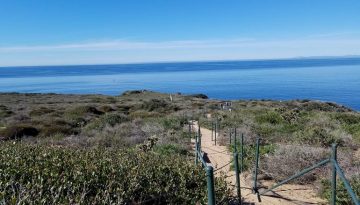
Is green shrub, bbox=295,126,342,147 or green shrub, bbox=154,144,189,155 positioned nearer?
green shrub, bbox=154,144,189,155

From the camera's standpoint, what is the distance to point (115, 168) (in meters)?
7.45

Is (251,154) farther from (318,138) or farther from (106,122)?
(106,122)

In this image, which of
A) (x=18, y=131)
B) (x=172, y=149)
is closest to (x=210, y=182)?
(x=172, y=149)

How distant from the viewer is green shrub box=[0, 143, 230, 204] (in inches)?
245

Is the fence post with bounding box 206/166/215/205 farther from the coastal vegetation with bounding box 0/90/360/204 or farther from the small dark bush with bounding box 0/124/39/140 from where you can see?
the small dark bush with bounding box 0/124/39/140

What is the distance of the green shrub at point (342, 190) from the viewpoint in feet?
29.0

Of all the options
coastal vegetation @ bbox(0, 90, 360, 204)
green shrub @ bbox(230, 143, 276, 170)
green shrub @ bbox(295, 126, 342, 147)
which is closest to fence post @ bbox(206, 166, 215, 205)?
coastal vegetation @ bbox(0, 90, 360, 204)

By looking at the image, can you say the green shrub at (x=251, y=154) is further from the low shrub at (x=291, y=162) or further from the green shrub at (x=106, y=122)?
the green shrub at (x=106, y=122)

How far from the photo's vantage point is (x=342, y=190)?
912cm

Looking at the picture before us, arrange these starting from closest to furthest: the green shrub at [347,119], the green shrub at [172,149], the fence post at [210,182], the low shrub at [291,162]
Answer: the fence post at [210,182], the low shrub at [291,162], the green shrub at [172,149], the green shrub at [347,119]

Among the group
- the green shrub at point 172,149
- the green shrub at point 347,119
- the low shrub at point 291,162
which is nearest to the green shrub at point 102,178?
the low shrub at point 291,162

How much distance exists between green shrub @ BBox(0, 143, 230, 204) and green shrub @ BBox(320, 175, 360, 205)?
269cm

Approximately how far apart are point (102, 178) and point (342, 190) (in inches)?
212

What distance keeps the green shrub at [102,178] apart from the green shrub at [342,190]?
2.69 meters
